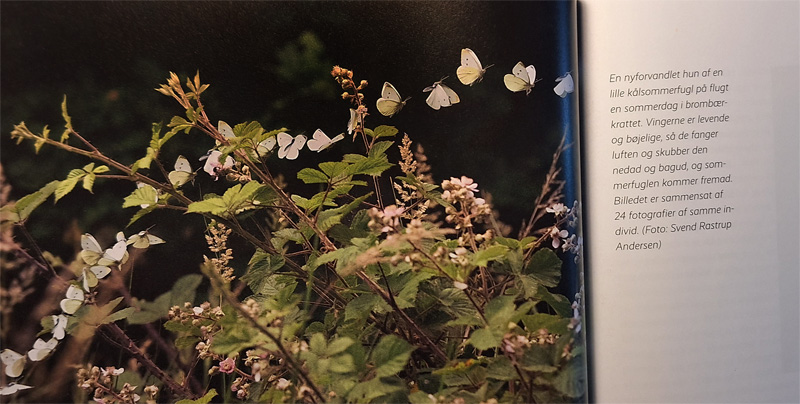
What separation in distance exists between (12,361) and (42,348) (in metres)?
0.04

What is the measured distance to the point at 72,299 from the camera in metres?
0.66

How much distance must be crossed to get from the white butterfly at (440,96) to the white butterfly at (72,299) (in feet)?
1.49

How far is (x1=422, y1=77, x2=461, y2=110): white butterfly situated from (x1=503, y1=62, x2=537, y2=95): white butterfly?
64 mm

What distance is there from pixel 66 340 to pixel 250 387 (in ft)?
0.75

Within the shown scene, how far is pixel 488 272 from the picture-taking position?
2.02 feet

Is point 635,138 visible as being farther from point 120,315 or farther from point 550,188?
point 120,315

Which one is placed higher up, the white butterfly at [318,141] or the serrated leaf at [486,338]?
the white butterfly at [318,141]

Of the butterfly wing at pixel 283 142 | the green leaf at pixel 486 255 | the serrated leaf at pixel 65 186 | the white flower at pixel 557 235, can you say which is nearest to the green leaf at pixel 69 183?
the serrated leaf at pixel 65 186

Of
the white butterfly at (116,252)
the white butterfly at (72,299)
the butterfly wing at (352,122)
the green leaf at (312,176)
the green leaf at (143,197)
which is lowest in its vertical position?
the white butterfly at (72,299)

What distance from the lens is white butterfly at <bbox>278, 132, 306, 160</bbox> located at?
2.25ft

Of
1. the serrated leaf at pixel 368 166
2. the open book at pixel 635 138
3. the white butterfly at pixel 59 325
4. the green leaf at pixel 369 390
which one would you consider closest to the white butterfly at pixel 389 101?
the open book at pixel 635 138

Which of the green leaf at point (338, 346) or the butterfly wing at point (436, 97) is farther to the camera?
the butterfly wing at point (436, 97)

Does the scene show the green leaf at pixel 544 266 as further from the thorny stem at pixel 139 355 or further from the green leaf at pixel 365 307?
the thorny stem at pixel 139 355

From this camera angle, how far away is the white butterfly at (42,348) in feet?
2.20
